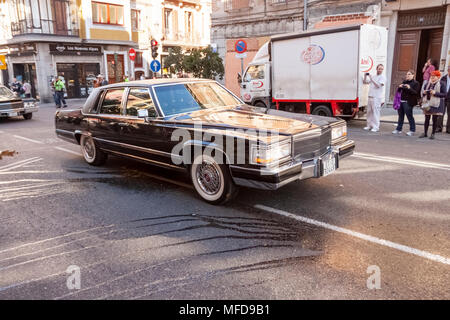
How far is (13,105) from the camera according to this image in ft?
47.8

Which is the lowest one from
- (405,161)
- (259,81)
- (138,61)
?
(405,161)

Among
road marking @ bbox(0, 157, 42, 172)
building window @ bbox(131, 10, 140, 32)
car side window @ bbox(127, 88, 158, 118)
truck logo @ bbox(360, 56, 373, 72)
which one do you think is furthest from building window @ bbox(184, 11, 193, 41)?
car side window @ bbox(127, 88, 158, 118)

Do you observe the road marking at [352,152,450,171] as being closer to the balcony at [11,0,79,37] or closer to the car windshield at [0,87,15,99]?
the car windshield at [0,87,15,99]

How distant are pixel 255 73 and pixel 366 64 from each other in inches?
172

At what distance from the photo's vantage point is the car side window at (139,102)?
546 cm

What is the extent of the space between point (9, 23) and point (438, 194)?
32.5 meters

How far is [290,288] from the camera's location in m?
2.98

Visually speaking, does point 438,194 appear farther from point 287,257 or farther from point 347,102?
point 347,102

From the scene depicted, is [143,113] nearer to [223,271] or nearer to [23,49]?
[223,271]

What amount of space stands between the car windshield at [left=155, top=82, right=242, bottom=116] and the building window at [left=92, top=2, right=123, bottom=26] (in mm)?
27366

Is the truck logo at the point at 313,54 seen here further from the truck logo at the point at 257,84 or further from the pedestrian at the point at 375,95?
the truck logo at the point at 257,84

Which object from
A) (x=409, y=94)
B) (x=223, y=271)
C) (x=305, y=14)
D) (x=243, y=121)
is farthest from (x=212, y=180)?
(x=305, y=14)

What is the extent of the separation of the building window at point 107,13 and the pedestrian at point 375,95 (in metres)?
25.4
